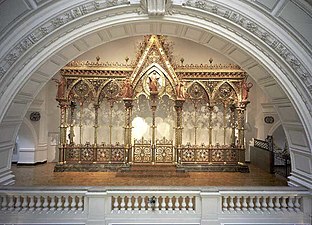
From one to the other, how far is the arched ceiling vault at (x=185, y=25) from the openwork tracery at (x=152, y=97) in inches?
144

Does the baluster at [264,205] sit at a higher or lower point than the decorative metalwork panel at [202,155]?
lower

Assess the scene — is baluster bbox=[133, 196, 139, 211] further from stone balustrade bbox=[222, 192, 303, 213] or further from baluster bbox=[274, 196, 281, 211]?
baluster bbox=[274, 196, 281, 211]

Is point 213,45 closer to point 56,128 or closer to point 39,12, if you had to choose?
point 39,12

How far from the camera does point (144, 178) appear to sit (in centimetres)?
697

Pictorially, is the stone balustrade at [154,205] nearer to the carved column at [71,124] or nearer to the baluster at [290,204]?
the baluster at [290,204]

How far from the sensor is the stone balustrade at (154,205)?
419 centimetres

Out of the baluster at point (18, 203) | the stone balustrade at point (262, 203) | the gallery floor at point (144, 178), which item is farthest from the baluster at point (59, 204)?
the stone balustrade at point (262, 203)

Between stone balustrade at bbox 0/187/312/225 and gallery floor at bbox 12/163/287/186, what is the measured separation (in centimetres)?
195

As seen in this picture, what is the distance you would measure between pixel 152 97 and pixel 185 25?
161 inches

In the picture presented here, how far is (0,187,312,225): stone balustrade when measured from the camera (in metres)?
4.19

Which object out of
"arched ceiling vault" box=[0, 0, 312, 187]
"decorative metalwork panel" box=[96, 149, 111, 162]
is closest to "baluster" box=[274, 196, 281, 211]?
"arched ceiling vault" box=[0, 0, 312, 187]

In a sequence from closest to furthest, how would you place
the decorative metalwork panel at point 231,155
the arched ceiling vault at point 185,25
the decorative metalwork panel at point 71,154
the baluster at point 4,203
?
the arched ceiling vault at point 185,25
the baluster at point 4,203
the decorative metalwork panel at point 71,154
the decorative metalwork panel at point 231,155

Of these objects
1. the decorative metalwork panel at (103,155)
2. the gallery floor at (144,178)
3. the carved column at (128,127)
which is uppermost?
the carved column at (128,127)

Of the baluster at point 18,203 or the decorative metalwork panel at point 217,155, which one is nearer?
the baluster at point 18,203
